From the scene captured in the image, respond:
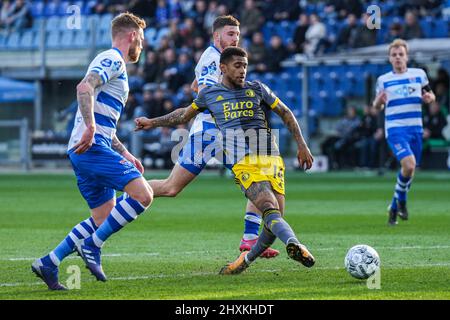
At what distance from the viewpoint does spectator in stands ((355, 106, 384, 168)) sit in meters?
28.0

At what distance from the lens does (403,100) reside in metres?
14.9

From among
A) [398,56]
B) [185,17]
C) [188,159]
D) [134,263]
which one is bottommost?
[134,263]

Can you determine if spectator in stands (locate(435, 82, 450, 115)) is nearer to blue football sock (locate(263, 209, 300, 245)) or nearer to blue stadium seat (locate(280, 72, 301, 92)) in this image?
blue stadium seat (locate(280, 72, 301, 92))

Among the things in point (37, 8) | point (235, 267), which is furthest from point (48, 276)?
point (37, 8)

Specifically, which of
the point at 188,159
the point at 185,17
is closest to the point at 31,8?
the point at 185,17

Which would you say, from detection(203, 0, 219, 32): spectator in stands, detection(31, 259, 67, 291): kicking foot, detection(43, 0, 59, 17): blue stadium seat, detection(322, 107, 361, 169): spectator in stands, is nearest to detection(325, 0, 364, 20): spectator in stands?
detection(322, 107, 361, 169): spectator in stands

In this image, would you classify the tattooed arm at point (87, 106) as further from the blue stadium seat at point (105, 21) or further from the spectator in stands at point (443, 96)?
the blue stadium seat at point (105, 21)

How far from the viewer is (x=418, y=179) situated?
24562 mm

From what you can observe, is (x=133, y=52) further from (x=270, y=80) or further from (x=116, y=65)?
(x=270, y=80)

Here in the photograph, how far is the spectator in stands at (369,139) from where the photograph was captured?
2802 centimetres

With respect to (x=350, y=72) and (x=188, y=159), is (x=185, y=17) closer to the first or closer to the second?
(x=350, y=72)

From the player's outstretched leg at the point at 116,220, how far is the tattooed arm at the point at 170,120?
35.4 inches

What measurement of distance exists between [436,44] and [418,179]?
3711 mm

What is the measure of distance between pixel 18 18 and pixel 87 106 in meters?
30.0
